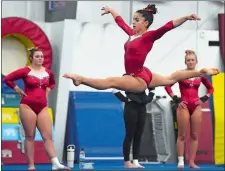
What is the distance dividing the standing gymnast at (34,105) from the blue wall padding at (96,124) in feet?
6.78

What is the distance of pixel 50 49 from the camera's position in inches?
368

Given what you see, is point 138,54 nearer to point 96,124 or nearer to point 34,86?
point 34,86

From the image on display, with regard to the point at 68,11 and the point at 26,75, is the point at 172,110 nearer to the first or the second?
the point at 68,11

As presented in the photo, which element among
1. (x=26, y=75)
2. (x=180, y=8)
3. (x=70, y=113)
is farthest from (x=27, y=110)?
(x=180, y=8)

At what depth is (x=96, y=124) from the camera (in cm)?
926

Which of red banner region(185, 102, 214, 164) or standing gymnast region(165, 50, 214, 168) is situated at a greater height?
standing gymnast region(165, 50, 214, 168)

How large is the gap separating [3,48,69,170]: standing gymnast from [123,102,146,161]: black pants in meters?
0.70

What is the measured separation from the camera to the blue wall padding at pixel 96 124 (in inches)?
357

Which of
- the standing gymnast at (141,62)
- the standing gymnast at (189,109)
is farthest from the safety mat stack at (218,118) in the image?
the standing gymnast at (141,62)

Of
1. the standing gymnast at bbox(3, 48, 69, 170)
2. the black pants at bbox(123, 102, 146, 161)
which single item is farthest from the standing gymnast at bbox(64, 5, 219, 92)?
the standing gymnast at bbox(3, 48, 69, 170)

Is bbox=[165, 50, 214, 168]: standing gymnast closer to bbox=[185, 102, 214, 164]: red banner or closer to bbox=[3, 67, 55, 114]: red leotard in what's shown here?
bbox=[3, 67, 55, 114]: red leotard

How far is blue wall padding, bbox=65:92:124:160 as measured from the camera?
908 cm

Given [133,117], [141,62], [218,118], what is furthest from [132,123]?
[218,118]

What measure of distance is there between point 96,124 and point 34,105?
241cm
